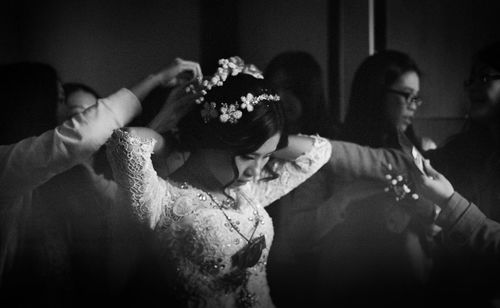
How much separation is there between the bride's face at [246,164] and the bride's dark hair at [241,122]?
0.01 m

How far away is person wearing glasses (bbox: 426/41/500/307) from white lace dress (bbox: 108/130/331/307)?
443mm

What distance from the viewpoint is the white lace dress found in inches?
33.0

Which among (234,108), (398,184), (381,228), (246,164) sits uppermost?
(234,108)

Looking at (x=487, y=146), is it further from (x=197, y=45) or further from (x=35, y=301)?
(x=35, y=301)

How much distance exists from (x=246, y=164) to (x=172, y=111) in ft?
0.56

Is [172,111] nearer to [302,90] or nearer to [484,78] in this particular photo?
[302,90]

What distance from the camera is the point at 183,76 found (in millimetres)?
988

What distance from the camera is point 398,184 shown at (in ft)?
3.60

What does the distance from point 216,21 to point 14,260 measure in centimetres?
66

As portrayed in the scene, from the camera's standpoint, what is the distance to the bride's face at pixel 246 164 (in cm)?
91

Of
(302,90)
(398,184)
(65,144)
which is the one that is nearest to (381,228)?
(398,184)

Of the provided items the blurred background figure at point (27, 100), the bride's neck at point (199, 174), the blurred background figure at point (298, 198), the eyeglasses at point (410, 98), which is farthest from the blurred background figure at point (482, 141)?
the blurred background figure at point (27, 100)

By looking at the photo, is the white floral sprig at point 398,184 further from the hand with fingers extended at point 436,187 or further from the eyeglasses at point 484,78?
the eyeglasses at point 484,78

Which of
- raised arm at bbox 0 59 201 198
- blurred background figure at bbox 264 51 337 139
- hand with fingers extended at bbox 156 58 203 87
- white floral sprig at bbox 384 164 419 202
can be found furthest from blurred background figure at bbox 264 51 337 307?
raised arm at bbox 0 59 201 198
